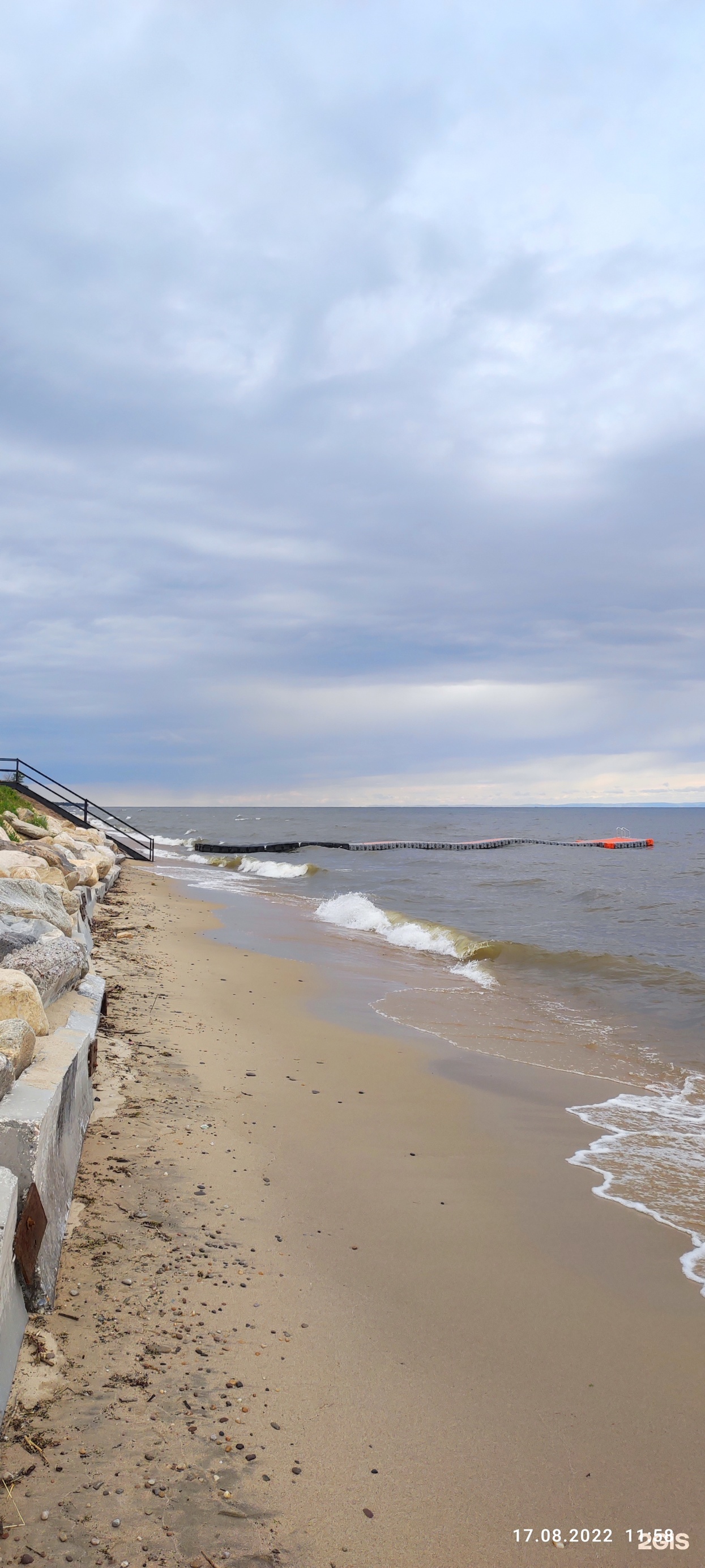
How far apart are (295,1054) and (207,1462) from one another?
4955 millimetres

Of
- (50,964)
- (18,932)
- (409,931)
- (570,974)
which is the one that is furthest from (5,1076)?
(409,931)

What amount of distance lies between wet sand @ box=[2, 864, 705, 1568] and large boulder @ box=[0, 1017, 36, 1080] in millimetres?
834

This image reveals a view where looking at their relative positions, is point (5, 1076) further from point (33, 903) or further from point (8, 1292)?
point (33, 903)

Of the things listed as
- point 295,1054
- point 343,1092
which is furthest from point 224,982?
point 343,1092

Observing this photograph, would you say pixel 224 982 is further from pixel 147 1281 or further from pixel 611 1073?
pixel 147 1281

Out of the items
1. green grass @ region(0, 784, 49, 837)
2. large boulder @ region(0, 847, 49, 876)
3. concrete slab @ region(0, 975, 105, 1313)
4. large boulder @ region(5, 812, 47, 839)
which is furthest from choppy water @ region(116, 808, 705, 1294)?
large boulder @ region(5, 812, 47, 839)

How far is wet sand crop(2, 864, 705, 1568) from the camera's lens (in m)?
2.40

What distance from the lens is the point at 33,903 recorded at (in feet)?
21.7

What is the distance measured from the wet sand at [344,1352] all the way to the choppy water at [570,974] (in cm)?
67

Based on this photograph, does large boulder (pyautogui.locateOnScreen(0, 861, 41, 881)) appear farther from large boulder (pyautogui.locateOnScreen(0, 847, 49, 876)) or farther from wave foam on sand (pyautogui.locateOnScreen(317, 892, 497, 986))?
wave foam on sand (pyautogui.locateOnScreen(317, 892, 497, 986))

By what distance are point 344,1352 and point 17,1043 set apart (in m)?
1.79

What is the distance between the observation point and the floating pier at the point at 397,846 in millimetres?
47938

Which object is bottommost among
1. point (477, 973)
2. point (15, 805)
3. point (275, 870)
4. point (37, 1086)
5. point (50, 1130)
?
point (477, 973)

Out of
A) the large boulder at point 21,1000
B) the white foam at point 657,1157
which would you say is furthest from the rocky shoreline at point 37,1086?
the white foam at point 657,1157
